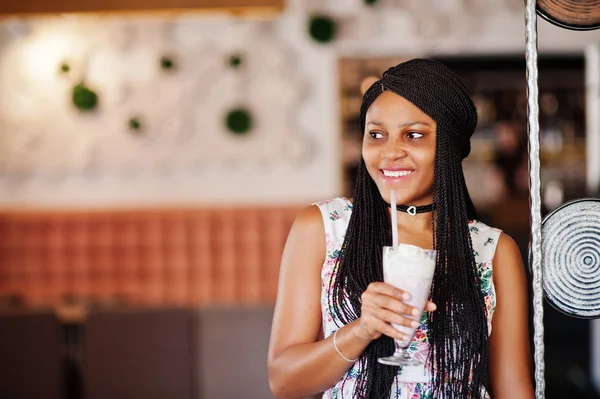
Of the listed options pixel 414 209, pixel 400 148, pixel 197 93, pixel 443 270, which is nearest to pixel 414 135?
pixel 400 148

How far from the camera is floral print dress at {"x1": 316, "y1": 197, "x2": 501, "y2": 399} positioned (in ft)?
5.37

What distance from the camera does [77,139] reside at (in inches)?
245

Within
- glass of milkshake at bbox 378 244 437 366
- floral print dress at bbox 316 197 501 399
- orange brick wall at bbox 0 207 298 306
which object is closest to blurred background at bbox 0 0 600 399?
orange brick wall at bbox 0 207 298 306

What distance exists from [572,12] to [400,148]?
479mm

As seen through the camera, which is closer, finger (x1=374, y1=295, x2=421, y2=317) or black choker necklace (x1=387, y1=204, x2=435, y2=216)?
finger (x1=374, y1=295, x2=421, y2=317)

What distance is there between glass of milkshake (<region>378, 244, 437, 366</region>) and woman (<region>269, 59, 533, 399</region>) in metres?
0.18

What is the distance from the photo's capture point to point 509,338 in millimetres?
1661

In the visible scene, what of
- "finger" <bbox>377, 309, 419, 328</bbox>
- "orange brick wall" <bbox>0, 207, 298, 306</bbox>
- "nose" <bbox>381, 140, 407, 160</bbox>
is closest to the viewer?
"finger" <bbox>377, 309, 419, 328</bbox>

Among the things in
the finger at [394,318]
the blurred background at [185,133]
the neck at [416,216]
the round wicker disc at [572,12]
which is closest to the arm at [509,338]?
the neck at [416,216]

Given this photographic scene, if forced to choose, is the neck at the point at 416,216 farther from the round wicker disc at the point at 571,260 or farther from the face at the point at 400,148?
the round wicker disc at the point at 571,260

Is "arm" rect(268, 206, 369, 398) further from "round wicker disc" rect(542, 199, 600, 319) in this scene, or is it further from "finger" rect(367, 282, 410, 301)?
"round wicker disc" rect(542, 199, 600, 319)

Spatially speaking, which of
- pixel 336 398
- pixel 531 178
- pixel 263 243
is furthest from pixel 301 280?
pixel 263 243

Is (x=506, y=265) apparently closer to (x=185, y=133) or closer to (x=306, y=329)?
(x=306, y=329)

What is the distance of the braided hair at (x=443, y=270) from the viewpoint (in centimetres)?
158
